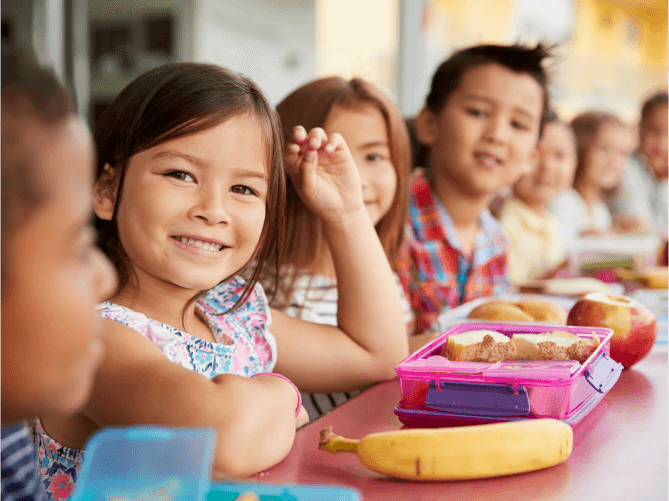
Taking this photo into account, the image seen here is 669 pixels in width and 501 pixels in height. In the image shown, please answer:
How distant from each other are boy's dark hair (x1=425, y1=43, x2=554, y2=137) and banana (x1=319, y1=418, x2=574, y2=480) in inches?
57.0

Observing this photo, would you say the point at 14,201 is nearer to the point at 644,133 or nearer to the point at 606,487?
the point at 606,487

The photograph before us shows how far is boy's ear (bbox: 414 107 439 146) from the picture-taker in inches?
78.9

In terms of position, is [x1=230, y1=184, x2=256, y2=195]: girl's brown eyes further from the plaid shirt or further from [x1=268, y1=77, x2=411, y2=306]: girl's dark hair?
the plaid shirt

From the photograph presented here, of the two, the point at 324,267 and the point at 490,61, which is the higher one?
the point at 490,61

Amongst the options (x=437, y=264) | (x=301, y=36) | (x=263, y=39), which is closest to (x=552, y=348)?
(x=437, y=264)

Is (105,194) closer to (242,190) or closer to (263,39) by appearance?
(242,190)

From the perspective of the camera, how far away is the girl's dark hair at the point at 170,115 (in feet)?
2.79

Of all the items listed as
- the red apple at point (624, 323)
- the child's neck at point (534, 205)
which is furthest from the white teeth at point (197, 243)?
the child's neck at point (534, 205)

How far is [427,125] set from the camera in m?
2.02

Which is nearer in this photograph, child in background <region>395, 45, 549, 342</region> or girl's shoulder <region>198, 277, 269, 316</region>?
girl's shoulder <region>198, 277, 269, 316</region>

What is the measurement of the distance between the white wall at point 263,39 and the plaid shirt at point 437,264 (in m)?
1.76

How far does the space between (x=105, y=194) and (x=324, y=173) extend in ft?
1.28

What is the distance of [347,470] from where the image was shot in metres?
0.63

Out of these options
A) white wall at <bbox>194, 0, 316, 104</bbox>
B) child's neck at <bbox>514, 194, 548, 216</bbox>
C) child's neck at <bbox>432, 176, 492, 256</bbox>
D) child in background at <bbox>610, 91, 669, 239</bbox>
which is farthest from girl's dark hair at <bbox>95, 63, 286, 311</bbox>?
child in background at <bbox>610, 91, 669, 239</bbox>
